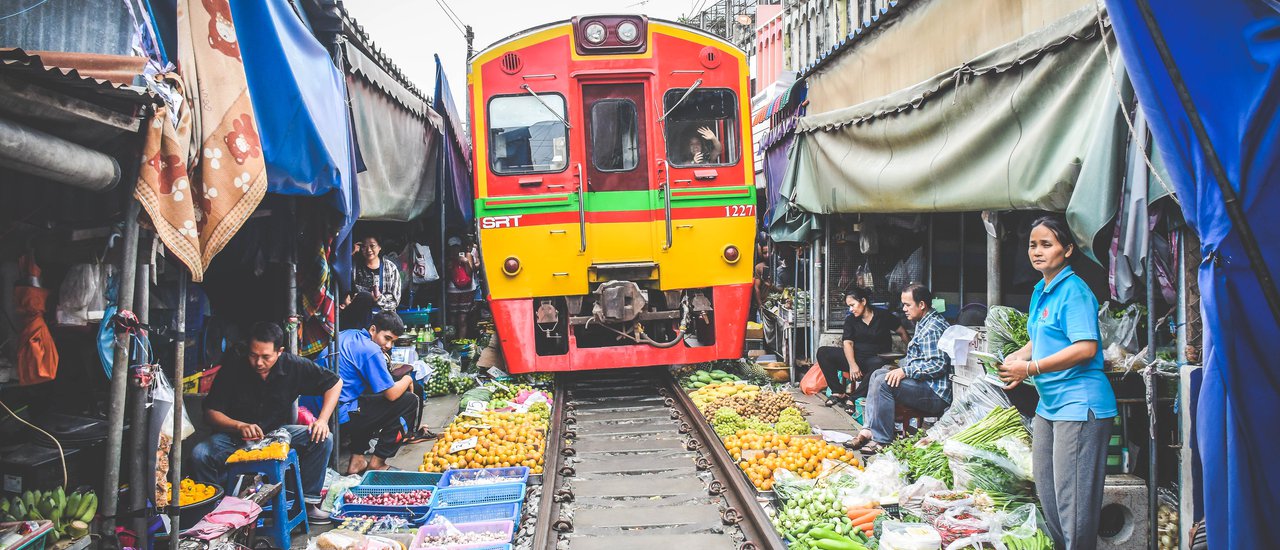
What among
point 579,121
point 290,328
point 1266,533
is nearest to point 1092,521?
point 1266,533

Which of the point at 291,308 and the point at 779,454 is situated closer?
the point at 291,308

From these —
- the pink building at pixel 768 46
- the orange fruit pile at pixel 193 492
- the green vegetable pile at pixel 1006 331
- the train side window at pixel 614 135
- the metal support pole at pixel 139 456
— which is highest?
the pink building at pixel 768 46

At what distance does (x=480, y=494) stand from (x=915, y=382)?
128 inches

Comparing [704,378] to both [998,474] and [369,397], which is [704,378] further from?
[998,474]

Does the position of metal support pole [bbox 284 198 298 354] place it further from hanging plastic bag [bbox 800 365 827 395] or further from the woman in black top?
hanging plastic bag [bbox 800 365 827 395]

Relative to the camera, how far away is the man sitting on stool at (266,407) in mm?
4535

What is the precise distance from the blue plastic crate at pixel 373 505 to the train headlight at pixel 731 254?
3808 mm

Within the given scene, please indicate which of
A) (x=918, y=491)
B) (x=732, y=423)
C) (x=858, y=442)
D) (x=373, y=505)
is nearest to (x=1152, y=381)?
(x=918, y=491)

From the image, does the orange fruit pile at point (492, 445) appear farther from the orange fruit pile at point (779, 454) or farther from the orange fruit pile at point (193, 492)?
the orange fruit pile at point (193, 492)

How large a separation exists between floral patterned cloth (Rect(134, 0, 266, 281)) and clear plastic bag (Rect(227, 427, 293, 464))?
1.36m

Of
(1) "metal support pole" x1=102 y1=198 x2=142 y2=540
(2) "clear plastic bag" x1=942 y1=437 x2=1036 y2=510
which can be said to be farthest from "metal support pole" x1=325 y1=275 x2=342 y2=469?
(2) "clear plastic bag" x1=942 y1=437 x2=1036 y2=510

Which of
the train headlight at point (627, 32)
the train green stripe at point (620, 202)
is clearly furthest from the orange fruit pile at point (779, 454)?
the train headlight at point (627, 32)

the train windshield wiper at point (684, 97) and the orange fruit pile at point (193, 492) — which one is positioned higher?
the train windshield wiper at point (684, 97)

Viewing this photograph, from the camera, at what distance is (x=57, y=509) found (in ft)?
11.1
